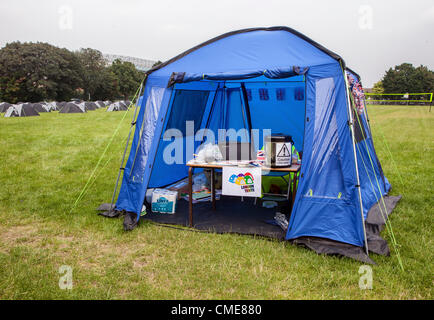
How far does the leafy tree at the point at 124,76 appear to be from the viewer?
5703 centimetres

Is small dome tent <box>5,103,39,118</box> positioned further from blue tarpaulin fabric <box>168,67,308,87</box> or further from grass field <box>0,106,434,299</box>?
blue tarpaulin fabric <box>168,67,308,87</box>

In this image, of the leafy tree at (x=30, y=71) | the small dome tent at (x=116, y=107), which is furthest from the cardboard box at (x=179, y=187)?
the leafy tree at (x=30, y=71)

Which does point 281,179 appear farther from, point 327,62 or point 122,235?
point 122,235

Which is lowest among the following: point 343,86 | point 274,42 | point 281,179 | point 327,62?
point 281,179

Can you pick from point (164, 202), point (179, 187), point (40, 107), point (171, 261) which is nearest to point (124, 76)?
point (40, 107)

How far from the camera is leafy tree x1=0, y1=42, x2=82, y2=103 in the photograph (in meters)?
36.1

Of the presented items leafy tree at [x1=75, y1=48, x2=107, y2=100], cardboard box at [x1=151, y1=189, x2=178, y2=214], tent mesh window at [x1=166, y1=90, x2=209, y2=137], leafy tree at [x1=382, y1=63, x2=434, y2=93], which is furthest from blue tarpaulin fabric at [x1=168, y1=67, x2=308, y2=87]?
leafy tree at [x1=382, y1=63, x2=434, y2=93]

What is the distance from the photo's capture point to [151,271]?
287 centimetres

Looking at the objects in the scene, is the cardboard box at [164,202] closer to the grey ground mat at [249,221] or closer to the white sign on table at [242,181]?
the grey ground mat at [249,221]

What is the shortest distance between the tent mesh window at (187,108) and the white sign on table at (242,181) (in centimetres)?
139

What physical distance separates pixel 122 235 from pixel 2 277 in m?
1.14

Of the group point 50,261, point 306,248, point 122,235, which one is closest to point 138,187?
point 122,235

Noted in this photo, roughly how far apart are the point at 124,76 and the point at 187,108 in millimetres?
56623

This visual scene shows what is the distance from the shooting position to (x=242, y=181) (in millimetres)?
3574
